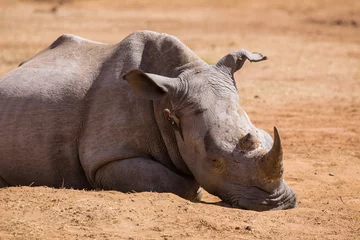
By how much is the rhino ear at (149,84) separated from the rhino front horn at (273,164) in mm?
1228

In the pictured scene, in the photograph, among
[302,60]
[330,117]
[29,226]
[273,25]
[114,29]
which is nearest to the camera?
[29,226]

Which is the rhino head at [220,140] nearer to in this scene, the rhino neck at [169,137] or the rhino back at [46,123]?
the rhino neck at [169,137]

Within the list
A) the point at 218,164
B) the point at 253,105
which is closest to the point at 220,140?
the point at 218,164

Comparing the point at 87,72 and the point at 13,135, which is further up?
the point at 87,72

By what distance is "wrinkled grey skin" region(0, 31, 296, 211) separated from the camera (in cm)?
780

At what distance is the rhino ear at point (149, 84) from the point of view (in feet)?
26.1

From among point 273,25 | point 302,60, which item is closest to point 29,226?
point 302,60

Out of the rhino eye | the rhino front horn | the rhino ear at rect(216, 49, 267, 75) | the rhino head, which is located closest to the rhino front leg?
the rhino head

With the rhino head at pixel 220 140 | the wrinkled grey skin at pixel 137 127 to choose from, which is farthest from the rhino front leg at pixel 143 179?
the rhino head at pixel 220 140

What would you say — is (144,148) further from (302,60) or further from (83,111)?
(302,60)

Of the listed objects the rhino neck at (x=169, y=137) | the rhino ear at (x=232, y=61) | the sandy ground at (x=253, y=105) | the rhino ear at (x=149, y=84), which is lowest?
the sandy ground at (x=253, y=105)

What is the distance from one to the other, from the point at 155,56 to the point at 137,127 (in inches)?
30.6

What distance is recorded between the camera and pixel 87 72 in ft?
29.0

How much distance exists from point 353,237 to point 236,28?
2058cm
